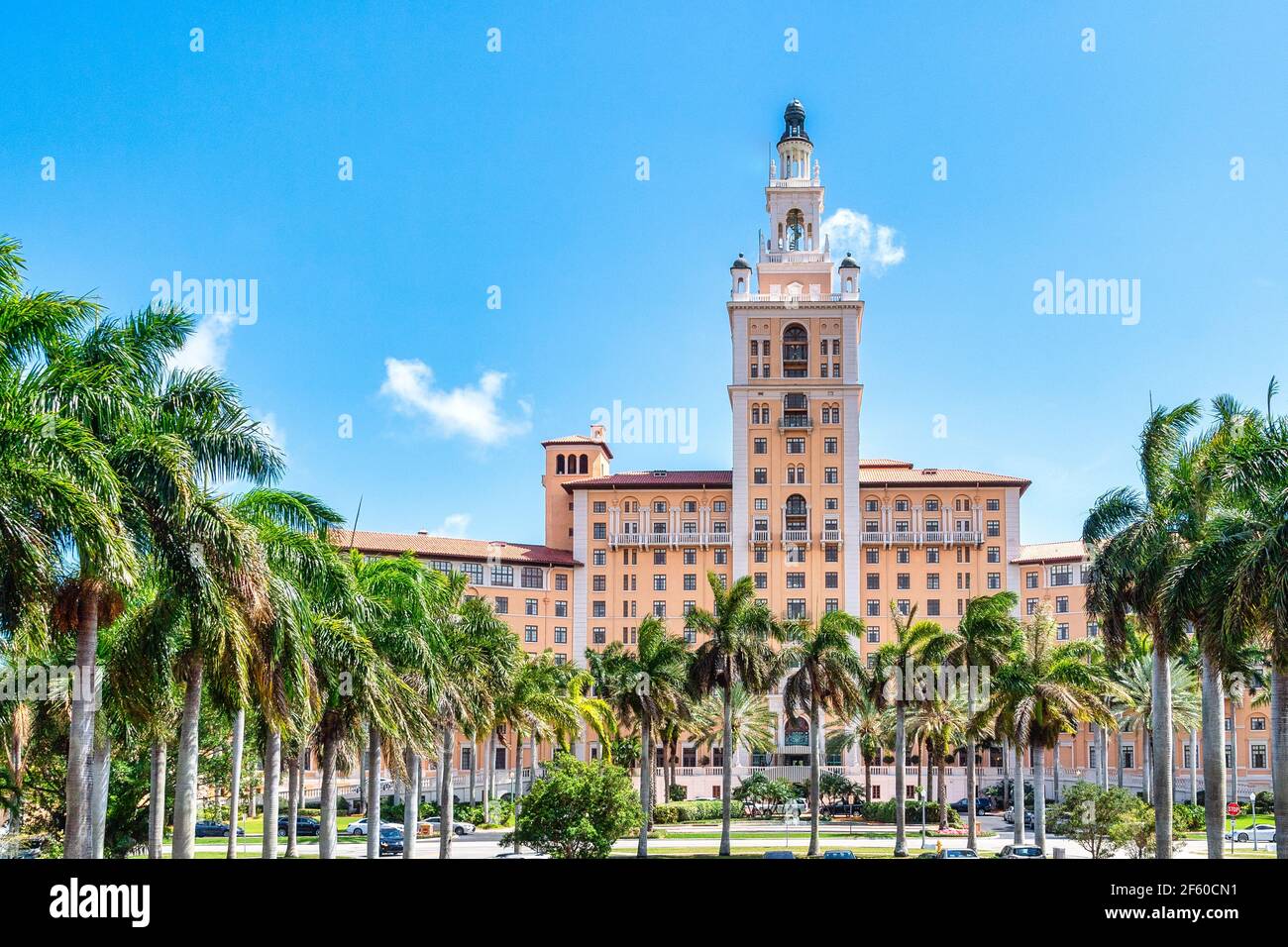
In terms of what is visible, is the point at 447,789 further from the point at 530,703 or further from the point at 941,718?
the point at 941,718

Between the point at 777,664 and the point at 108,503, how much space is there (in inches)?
1677

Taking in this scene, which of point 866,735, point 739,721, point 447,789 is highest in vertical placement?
point 447,789

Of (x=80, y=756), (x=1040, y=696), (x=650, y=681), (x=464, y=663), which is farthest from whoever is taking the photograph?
(x=650, y=681)

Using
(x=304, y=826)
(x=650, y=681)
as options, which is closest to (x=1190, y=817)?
(x=650, y=681)

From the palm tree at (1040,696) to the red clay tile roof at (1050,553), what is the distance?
6193 centimetres

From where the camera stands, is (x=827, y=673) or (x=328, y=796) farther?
(x=827, y=673)

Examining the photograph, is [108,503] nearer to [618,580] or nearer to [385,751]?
[385,751]

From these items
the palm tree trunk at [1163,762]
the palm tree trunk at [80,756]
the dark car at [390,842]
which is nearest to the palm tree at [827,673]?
the dark car at [390,842]

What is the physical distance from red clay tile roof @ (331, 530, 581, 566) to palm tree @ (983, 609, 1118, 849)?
67658 millimetres

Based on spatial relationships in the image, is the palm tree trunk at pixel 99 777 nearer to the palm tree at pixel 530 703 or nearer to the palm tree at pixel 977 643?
the palm tree at pixel 530 703

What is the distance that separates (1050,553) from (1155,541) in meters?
84.9

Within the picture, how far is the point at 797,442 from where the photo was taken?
11688 centimetres

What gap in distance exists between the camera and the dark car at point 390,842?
6124 cm
